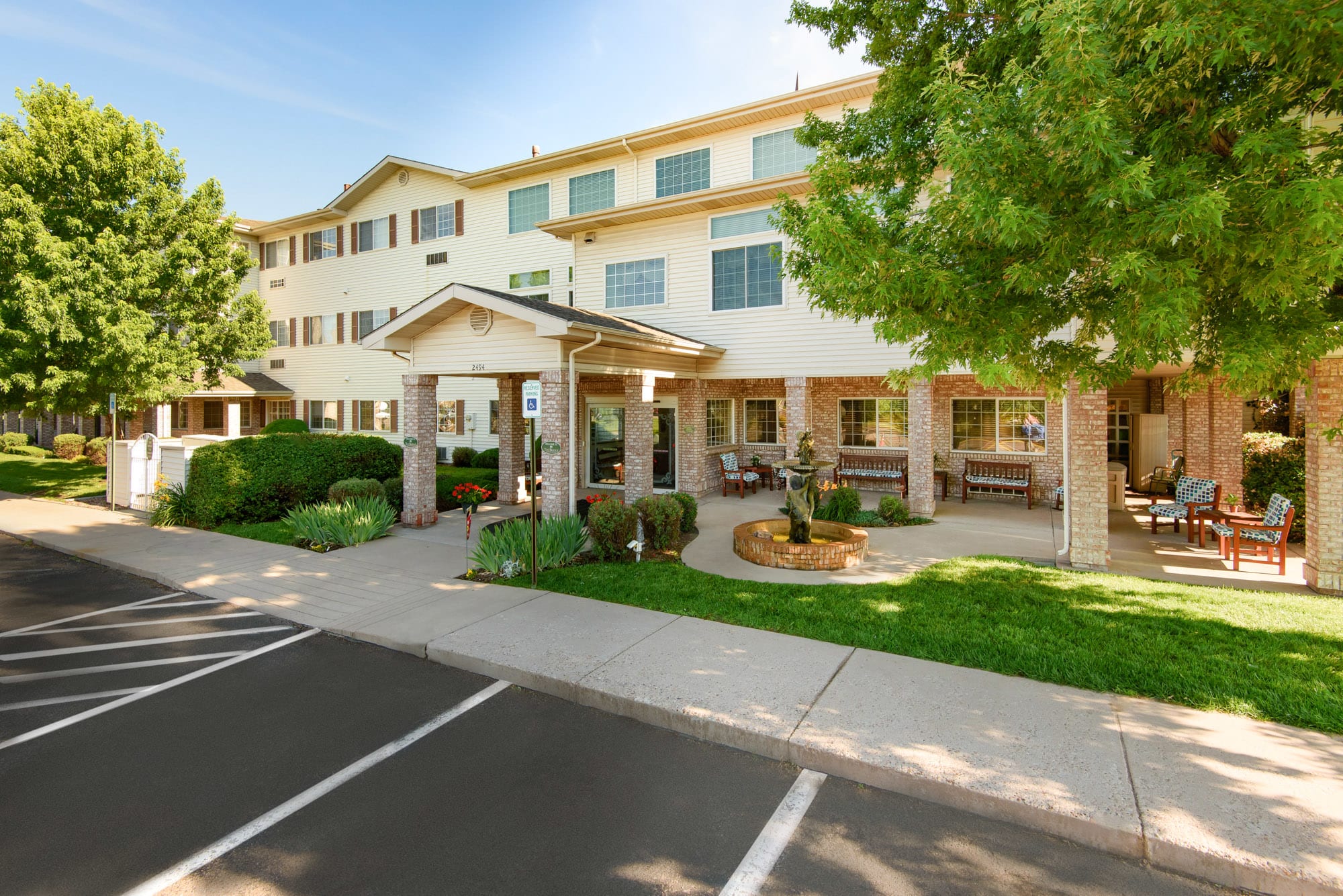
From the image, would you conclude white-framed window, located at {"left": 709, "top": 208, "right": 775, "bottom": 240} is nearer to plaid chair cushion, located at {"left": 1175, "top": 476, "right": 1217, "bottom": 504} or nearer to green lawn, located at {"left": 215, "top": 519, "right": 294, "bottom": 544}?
plaid chair cushion, located at {"left": 1175, "top": 476, "right": 1217, "bottom": 504}

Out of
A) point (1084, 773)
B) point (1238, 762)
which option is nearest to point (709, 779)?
point (1084, 773)

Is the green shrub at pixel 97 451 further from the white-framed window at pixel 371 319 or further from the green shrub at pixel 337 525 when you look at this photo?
the green shrub at pixel 337 525

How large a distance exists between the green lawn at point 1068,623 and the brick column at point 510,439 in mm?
6921

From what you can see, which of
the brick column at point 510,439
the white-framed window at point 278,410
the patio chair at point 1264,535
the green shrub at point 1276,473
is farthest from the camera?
the white-framed window at point 278,410

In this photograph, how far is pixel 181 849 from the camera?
3561 mm

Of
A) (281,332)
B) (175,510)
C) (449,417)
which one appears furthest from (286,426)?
(175,510)

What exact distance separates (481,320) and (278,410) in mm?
21476

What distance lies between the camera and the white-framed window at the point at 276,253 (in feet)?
91.6

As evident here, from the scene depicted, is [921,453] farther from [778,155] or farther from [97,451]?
[97,451]

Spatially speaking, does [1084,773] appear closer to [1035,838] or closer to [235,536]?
[1035,838]

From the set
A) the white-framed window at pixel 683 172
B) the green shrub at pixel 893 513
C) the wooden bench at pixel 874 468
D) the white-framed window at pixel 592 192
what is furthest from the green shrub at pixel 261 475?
the wooden bench at pixel 874 468

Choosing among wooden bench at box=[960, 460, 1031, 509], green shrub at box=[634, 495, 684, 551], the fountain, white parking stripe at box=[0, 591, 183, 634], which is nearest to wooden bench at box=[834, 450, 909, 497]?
wooden bench at box=[960, 460, 1031, 509]

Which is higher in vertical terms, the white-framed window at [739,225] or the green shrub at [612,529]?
the white-framed window at [739,225]

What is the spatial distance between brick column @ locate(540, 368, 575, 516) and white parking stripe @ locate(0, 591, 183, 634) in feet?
18.0
